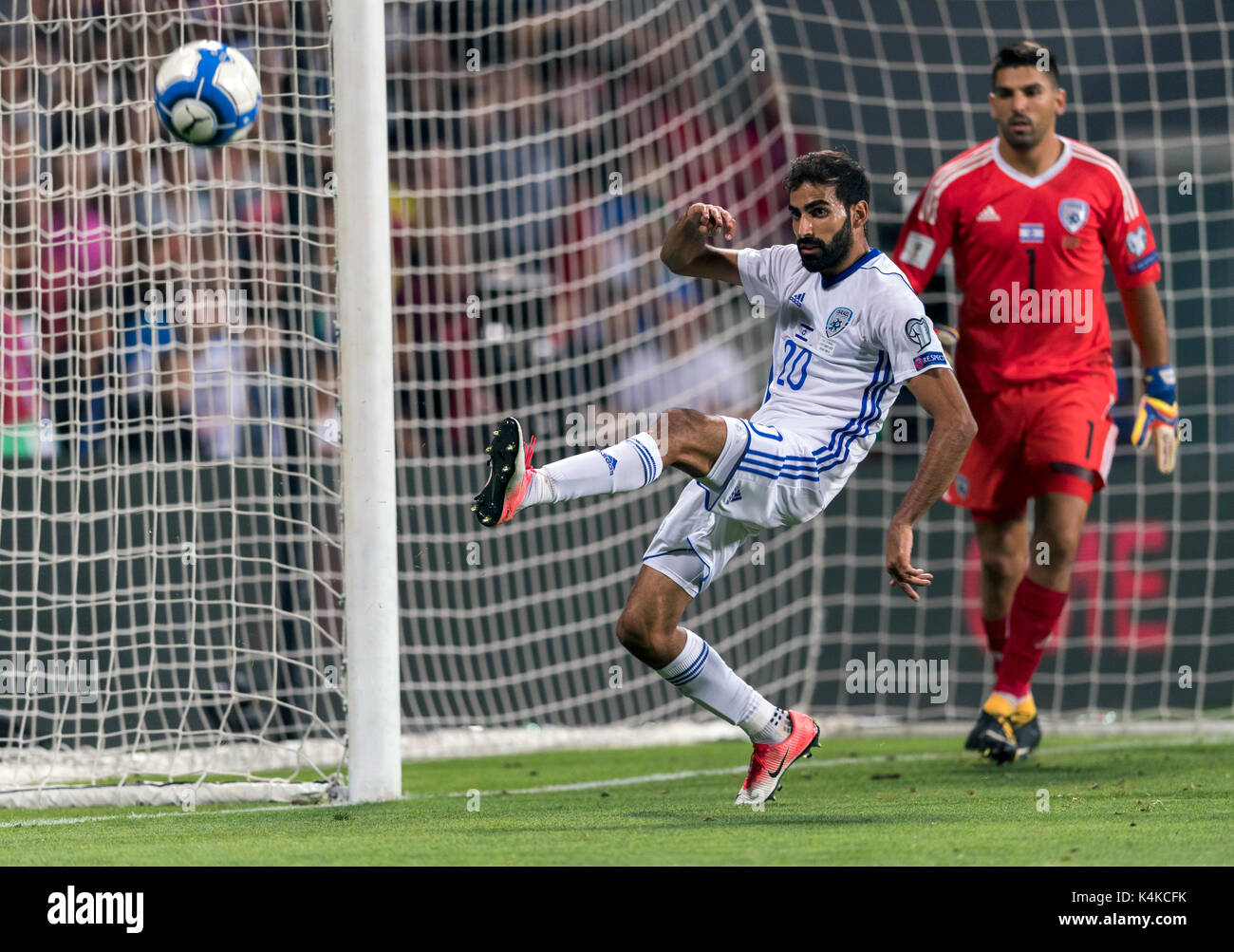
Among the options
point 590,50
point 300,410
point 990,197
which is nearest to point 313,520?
point 300,410

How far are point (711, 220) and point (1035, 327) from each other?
6.30ft

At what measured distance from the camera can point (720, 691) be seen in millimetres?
4973

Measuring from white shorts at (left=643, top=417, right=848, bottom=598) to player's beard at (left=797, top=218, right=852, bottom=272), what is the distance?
516 mm

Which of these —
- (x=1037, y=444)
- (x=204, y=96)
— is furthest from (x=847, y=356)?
(x=204, y=96)

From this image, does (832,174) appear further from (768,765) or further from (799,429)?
(768,765)

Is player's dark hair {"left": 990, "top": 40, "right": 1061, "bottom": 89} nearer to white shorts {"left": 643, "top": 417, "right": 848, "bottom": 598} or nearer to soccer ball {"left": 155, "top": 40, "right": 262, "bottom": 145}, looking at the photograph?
white shorts {"left": 643, "top": 417, "right": 848, "bottom": 598}

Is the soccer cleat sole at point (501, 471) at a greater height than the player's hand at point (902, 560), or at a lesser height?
greater

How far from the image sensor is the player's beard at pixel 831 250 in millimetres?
4918

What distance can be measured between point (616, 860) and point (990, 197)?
380 cm

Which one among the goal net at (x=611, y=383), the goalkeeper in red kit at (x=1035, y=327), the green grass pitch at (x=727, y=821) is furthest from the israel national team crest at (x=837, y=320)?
the goal net at (x=611, y=383)

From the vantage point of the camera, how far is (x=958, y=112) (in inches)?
428

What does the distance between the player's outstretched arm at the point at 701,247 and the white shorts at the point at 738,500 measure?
654 mm

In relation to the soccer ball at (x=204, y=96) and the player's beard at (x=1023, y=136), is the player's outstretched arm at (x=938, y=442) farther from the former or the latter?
the soccer ball at (x=204, y=96)

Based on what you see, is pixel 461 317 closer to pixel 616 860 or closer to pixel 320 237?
pixel 320 237
